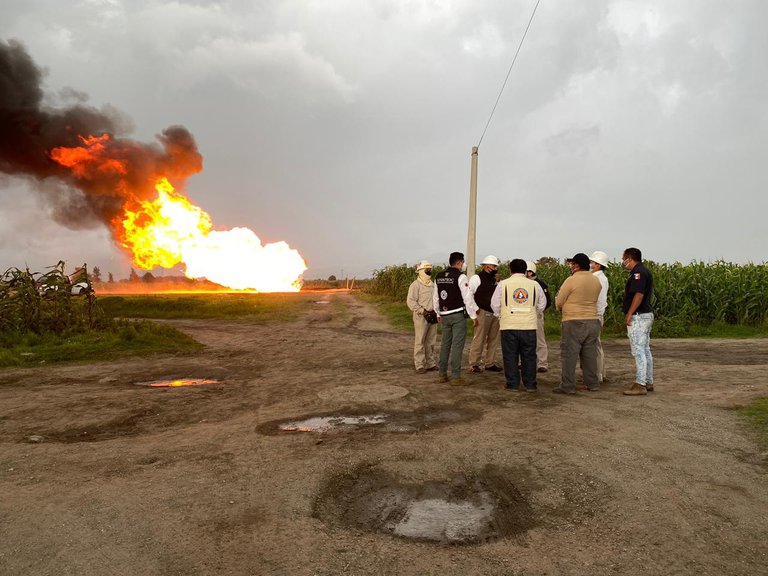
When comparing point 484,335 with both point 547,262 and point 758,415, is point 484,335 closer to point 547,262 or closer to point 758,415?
point 758,415

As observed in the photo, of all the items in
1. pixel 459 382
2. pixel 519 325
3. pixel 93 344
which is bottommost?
pixel 459 382

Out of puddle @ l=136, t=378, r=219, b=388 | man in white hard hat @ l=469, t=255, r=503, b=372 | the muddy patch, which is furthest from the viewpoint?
man in white hard hat @ l=469, t=255, r=503, b=372

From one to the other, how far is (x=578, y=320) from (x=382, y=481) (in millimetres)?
4906

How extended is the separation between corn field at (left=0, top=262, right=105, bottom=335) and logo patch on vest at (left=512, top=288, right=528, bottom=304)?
1275 cm

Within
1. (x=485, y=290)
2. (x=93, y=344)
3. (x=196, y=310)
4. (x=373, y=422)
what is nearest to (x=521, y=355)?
(x=485, y=290)

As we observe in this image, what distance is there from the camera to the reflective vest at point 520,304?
844 cm

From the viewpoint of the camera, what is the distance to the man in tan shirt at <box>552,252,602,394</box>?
8180 mm

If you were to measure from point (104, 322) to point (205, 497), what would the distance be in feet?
43.2

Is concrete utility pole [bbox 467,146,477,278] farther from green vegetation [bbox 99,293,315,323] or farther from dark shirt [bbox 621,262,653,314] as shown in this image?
green vegetation [bbox 99,293,315,323]

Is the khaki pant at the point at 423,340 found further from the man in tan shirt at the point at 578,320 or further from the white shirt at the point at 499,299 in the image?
the man in tan shirt at the point at 578,320

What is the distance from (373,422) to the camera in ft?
22.2

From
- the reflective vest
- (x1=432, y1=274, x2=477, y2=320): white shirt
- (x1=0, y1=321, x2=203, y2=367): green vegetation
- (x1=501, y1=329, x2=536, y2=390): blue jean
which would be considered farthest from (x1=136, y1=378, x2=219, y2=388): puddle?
the reflective vest

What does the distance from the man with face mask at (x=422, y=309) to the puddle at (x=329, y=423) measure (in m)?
3.47

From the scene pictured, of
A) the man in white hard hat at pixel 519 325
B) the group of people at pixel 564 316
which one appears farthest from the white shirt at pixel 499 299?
the man in white hard hat at pixel 519 325
